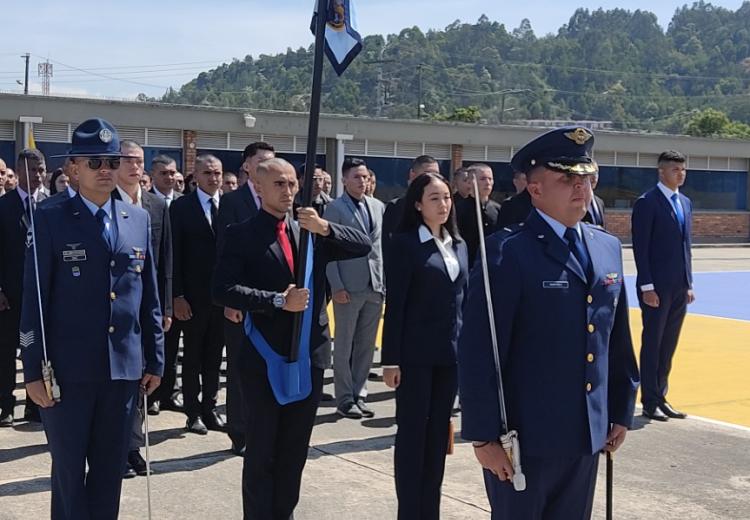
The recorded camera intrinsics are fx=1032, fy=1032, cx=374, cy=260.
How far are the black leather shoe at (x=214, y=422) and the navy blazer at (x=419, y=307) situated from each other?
2.97 metres

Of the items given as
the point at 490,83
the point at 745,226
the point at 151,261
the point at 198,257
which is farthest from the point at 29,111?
the point at 490,83

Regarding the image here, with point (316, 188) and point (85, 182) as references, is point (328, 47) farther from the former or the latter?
point (316, 188)

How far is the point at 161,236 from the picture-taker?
7980mm

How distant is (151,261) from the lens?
5426 millimetres

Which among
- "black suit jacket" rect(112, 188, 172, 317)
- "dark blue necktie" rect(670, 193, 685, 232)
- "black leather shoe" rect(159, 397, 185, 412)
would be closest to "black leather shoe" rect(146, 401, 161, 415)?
"black leather shoe" rect(159, 397, 185, 412)

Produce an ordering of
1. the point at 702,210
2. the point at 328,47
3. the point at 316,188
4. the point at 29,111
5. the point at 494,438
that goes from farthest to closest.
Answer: the point at 702,210
the point at 29,111
the point at 316,188
the point at 328,47
the point at 494,438

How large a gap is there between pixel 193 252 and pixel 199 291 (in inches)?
13.3

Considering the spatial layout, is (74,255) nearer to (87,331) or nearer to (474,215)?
(87,331)

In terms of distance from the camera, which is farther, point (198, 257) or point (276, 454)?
point (198, 257)

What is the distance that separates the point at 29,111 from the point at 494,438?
26.5 m

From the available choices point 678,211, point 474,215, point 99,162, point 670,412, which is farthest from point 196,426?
point 678,211

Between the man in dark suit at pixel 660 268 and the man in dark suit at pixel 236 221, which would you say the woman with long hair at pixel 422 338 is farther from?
the man in dark suit at pixel 660 268

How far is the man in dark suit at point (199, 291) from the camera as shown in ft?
28.1

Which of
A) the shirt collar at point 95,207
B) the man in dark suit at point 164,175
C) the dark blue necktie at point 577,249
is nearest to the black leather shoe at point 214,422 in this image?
the man in dark suit at point 164,175
